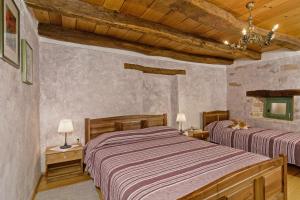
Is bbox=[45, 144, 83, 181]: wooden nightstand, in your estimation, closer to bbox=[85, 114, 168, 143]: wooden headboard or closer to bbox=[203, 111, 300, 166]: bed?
bbox=[85, 114, 168, 143]: wooden headboard

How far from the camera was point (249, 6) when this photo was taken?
2.09m

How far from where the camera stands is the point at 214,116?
16.9ft

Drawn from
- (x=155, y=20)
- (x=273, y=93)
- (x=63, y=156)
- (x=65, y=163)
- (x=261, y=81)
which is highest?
(x=155, y=20)

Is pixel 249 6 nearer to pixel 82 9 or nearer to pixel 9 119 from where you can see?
pixel 82 9

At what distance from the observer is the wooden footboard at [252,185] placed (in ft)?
4.42

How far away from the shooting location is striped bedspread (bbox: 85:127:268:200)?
4.95ft

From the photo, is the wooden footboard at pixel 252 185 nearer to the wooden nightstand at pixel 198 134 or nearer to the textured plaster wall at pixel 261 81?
the wooden nightstand at pixel 198 134

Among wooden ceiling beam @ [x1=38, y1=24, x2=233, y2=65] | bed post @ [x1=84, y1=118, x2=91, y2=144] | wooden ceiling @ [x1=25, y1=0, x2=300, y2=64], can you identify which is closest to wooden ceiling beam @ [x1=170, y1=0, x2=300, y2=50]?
wooden ceiling @ [x1=25, y1=0, x2=300, y2=64]

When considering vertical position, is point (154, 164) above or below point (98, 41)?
below

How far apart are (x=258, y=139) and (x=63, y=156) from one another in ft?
12.5

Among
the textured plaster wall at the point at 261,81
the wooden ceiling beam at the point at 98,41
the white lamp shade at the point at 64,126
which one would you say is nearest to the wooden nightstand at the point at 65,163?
the white lamp shade at the point at 64,126

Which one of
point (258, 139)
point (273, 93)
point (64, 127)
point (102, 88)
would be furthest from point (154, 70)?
point (273, 93)

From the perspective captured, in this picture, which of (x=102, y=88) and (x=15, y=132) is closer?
(x=15, y=132)

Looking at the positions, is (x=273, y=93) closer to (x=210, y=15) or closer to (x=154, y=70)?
(x=154, y=70)
